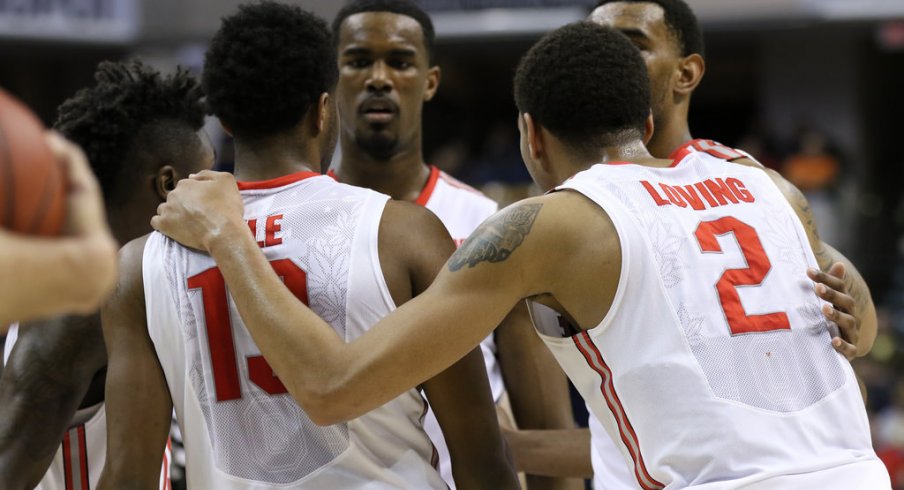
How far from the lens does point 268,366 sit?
3119 millimetres

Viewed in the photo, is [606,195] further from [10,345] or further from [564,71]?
[10,345]

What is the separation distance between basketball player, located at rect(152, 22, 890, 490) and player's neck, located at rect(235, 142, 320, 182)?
10 cm

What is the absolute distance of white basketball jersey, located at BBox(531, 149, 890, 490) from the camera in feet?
9.68

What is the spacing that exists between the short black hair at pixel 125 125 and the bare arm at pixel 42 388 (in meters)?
0.45

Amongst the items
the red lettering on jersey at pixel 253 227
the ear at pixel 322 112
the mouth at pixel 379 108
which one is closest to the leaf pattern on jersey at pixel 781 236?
the ear at pixel 322 112

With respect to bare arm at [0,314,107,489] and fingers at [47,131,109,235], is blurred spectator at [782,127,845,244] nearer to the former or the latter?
bare arm at [0,314,107,489]

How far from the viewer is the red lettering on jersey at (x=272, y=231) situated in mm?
3146

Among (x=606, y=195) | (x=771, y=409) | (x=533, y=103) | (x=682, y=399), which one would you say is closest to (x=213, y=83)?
(x=533, y=103)

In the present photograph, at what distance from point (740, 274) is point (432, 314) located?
0.82 m

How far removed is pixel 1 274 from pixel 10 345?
2063mm

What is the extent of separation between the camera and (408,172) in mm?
5059

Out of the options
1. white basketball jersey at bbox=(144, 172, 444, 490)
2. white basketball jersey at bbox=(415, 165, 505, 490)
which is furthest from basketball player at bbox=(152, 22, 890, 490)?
white basketball jersey at bbox=(415, 165, 505, 490)

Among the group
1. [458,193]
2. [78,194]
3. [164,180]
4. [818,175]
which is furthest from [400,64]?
[818,175]

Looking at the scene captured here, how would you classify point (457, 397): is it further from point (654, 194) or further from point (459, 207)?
point (459, 207)
